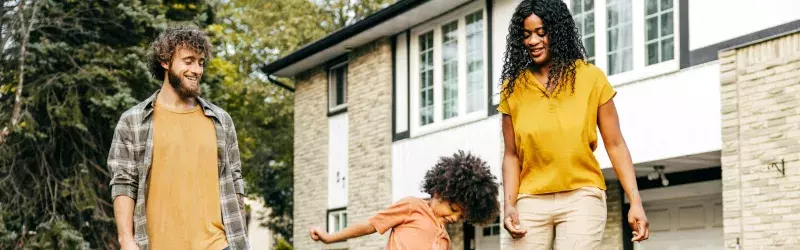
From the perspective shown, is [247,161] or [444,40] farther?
[247,161]

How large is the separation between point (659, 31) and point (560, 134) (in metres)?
10.8

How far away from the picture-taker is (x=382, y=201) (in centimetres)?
2370

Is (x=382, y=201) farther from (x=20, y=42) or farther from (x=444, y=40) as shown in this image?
(x=20, y=42)

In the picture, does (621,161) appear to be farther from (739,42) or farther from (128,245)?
(739,42)

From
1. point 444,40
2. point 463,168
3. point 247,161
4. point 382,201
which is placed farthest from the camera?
point 247,161

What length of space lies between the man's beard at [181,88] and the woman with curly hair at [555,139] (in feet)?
4.56

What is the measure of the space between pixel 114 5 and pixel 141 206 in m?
18.3

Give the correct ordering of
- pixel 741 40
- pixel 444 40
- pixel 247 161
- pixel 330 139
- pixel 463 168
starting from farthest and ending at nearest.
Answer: pixel 247 161, pixel 330 139, pixel 444 40, pixel 741 40, pixel 463 168

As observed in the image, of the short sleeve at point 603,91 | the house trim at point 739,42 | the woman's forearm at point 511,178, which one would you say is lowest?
the woman's forearm at point 511,178

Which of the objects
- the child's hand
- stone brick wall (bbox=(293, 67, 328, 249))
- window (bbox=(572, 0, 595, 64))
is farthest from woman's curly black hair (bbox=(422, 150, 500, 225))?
stone brick wall (bbox=(293, 67, 328, 249))

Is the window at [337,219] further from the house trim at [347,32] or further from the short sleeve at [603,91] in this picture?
the short sleeve at [603,91]

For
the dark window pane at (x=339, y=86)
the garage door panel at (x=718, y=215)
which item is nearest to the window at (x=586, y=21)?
the garage door panel at (x=718, y=215)

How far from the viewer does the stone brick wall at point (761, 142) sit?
14.1 meters

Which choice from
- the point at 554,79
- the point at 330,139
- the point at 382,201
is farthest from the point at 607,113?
the point at 330,139
